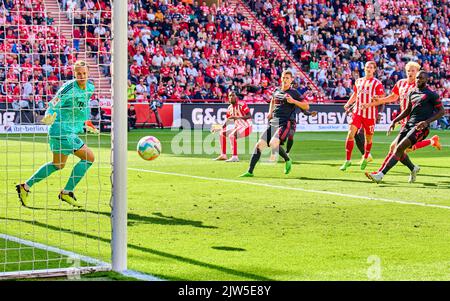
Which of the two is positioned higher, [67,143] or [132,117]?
[67,143]

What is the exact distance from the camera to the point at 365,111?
1873 centimetres

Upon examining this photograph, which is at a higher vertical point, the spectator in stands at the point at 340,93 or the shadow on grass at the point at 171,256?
the spectator in stands at the point at 340,93

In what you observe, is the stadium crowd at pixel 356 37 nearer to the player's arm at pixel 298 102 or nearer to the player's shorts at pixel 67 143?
the player's arm at pixel 298 102

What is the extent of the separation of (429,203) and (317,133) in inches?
877

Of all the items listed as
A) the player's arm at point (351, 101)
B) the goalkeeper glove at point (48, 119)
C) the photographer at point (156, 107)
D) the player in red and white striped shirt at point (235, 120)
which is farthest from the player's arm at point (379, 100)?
the photographer at point (156, 107)

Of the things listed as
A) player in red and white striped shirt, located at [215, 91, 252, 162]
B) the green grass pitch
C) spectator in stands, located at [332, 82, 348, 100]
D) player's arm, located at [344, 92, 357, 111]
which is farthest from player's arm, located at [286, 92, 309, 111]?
spectator in stands, located at [332, 82, 348, 100]

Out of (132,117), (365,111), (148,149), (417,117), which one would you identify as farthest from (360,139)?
(132,117)

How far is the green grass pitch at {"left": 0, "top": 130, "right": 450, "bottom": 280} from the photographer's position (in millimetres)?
7709

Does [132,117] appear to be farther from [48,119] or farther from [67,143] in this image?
[48,119]

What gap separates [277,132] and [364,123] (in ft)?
8.45

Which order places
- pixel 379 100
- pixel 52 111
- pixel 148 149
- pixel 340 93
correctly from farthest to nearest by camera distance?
pixel 340 93
pixel 379 100
pixel 148 149
pixel 52 111

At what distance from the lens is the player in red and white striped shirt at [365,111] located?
18.5 m

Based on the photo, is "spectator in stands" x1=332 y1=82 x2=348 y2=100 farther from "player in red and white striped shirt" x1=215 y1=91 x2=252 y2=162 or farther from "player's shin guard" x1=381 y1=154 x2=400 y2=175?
"player's shin guard" x1=381 y1=154 x2=400 y2=175
